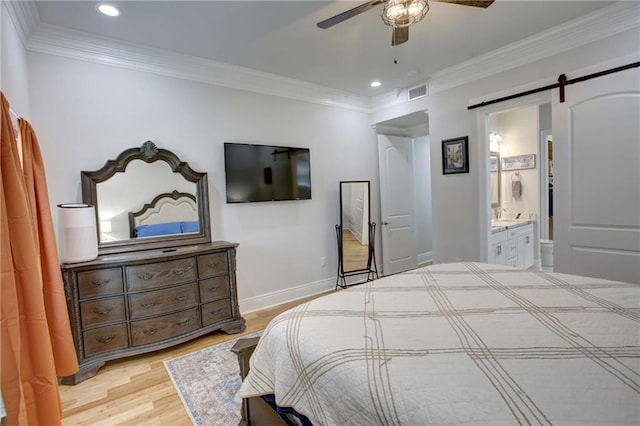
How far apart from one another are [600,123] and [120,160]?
4.16 m

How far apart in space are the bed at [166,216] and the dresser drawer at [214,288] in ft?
1.92

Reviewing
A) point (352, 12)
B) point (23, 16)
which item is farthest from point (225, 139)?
point (352, 12)

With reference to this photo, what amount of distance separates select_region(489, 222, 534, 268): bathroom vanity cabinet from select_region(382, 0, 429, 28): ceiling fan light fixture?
2655 mm

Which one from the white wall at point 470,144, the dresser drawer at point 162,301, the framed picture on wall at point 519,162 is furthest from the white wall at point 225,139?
the framed picture on wall at point 519,162

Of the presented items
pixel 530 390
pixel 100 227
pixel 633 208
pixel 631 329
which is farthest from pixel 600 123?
pixel 100 227

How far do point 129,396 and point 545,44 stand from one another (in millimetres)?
4460

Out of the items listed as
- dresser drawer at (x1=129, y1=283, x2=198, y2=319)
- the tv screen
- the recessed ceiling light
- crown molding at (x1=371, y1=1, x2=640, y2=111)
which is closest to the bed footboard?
dresser drawer at (x1=129, y1=283, x2=198, y2=319)

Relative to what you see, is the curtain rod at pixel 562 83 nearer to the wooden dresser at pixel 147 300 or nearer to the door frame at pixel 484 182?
the door frame at pixel 484 182

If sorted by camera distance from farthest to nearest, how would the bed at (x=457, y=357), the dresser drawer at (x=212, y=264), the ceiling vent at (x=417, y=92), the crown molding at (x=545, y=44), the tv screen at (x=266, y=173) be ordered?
the ceiling vent at (x=417, y=92) → the tv screen at (x=266, y=173) → the dresser drawer at (x=212, y=264) → the crown molding at (x=545, y=44) → the bed at (x=457, y=357)

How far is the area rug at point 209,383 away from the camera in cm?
182

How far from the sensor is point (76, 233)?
2271 millimetres

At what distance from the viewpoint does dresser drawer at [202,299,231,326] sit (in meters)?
2.77

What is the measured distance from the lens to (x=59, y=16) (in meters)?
2.25

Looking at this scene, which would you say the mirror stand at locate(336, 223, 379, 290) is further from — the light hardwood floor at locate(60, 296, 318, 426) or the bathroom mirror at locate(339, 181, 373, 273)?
the light hardwood floor at locate(60, 296, 318, 426)
